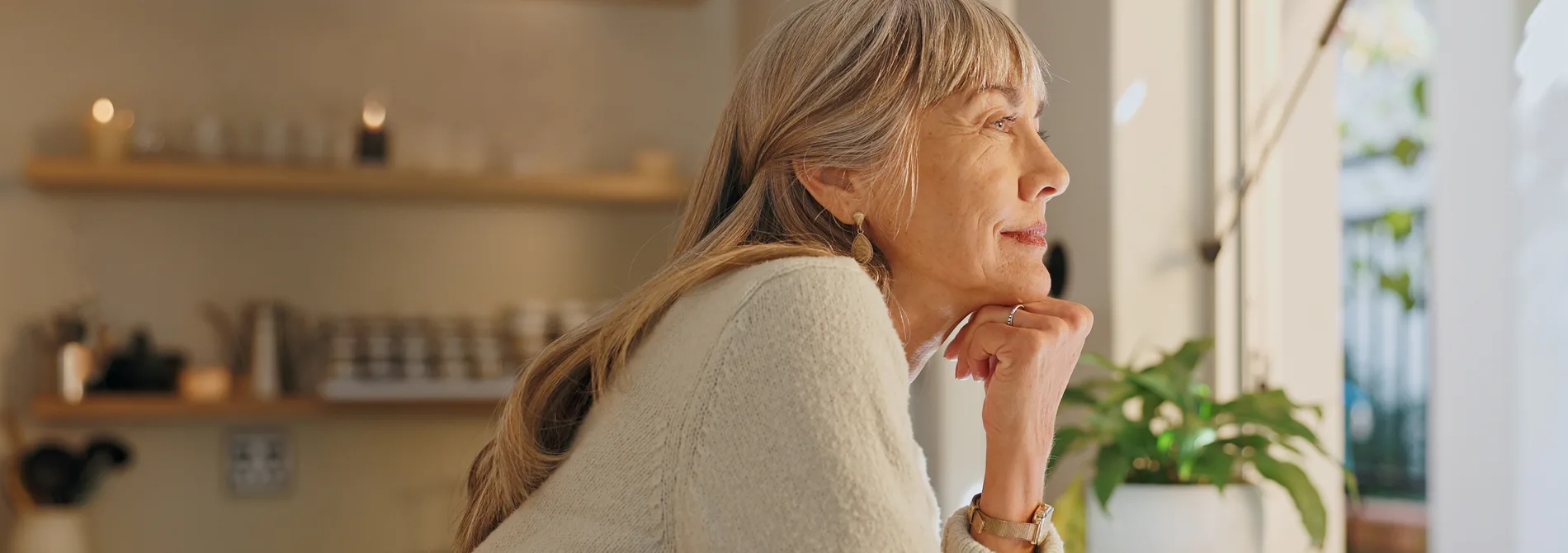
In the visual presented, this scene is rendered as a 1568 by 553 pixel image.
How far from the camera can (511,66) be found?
3.09 m

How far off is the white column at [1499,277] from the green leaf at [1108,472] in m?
0.37

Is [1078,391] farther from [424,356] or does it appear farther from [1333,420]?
[424,356]

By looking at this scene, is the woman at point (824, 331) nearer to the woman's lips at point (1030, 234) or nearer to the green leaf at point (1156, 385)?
the woman's lips at point (1030, 234)

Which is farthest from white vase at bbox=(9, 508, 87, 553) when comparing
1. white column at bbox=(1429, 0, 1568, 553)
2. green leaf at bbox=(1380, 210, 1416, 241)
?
green leaf at bbox=(1380, 210, 1416, 241)

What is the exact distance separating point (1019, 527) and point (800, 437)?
283 millimetres

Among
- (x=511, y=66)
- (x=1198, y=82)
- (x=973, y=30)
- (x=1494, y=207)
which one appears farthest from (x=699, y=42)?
(x=973, y=30)

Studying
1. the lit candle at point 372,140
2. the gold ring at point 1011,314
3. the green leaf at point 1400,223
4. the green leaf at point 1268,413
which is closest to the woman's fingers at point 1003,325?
the gold ring at point 1011,314

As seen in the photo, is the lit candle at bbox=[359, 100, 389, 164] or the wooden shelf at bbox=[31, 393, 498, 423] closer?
the wooden shelf at bbox=[31, 393, 498, 423]

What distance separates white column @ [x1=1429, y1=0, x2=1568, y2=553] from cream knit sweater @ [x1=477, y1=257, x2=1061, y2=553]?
855mm

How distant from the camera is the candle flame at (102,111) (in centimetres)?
270

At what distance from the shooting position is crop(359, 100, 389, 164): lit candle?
2.84 meters

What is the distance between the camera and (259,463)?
2.93m

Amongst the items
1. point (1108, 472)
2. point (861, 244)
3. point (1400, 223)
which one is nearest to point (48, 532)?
point (1108, 472)

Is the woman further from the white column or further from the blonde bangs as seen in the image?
the white column
